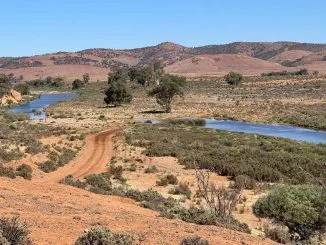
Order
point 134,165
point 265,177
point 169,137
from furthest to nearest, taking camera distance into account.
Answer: point 169,137 → point 134,165 → point 265,177

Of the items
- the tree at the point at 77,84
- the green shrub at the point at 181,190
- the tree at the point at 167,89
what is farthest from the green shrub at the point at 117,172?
the tree at the point at 77,84

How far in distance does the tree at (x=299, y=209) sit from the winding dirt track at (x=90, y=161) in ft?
45.1

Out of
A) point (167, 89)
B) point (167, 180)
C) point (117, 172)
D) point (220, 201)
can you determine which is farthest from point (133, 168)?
point (167, 89)

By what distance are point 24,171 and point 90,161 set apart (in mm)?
8614

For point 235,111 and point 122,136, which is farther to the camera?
point 235,111

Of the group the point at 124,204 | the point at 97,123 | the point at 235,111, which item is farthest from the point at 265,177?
the point at 235,111

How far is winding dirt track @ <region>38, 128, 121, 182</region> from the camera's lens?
28672 mm

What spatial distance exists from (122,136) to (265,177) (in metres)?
20.0

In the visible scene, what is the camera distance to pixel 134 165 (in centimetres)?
3203

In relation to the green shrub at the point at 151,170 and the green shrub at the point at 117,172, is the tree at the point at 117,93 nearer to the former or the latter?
the green shrub at the point at 151,170

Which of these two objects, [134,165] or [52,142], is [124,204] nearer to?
[134,165]

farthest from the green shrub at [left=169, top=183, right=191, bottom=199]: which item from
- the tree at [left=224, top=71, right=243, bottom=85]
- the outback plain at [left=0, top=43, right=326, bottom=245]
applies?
the tree at [left=224, top=71, right=243, bottom=85]

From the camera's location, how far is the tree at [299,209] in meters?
14.8

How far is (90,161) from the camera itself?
110ft
